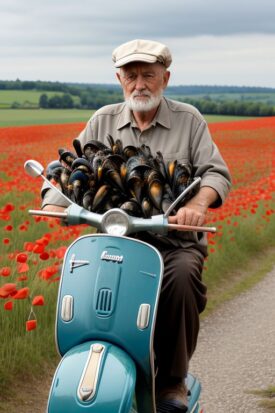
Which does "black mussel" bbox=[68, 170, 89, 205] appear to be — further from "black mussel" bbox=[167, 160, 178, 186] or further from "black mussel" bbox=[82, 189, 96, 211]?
"black mussel" bbox=[167, 160, 178, 186]

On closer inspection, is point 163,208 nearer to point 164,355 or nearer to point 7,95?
point 164,355

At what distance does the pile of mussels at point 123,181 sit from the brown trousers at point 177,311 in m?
0.24

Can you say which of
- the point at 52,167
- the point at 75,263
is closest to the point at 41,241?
the point at 52,167

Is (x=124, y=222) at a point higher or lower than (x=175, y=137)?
lower

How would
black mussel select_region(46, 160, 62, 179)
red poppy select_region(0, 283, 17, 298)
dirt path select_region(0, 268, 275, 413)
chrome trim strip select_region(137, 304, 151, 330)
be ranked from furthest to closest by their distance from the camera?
dirt path select_region(0, 268, 275, 413) < red poppy select_region(0, 283, 17, 298) < black mussel select_region(46, 160, 62, 179) < chrome trim strip select_region(137, 304, 151, 330)

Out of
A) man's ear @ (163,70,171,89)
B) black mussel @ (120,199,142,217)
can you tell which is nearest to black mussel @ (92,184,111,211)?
black mussel @ (120,199,142,217)

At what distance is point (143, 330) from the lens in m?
2.88

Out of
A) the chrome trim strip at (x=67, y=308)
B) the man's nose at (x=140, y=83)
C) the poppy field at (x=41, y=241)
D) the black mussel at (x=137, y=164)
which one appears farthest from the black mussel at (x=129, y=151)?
the poppy field at (x=41, y=241)

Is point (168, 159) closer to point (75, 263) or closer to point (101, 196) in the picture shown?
point (101, 196)

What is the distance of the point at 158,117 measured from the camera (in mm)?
3721

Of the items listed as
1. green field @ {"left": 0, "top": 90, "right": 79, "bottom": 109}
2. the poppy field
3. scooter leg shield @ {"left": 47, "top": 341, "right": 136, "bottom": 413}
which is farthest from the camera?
green field @ {"left": 0, "top": 90, "right": 79, "bottom": 109}

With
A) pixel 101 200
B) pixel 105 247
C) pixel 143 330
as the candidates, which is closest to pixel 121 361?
pixel 143 330

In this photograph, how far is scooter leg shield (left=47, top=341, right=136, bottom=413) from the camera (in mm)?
2711

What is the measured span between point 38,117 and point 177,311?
2416 cm
